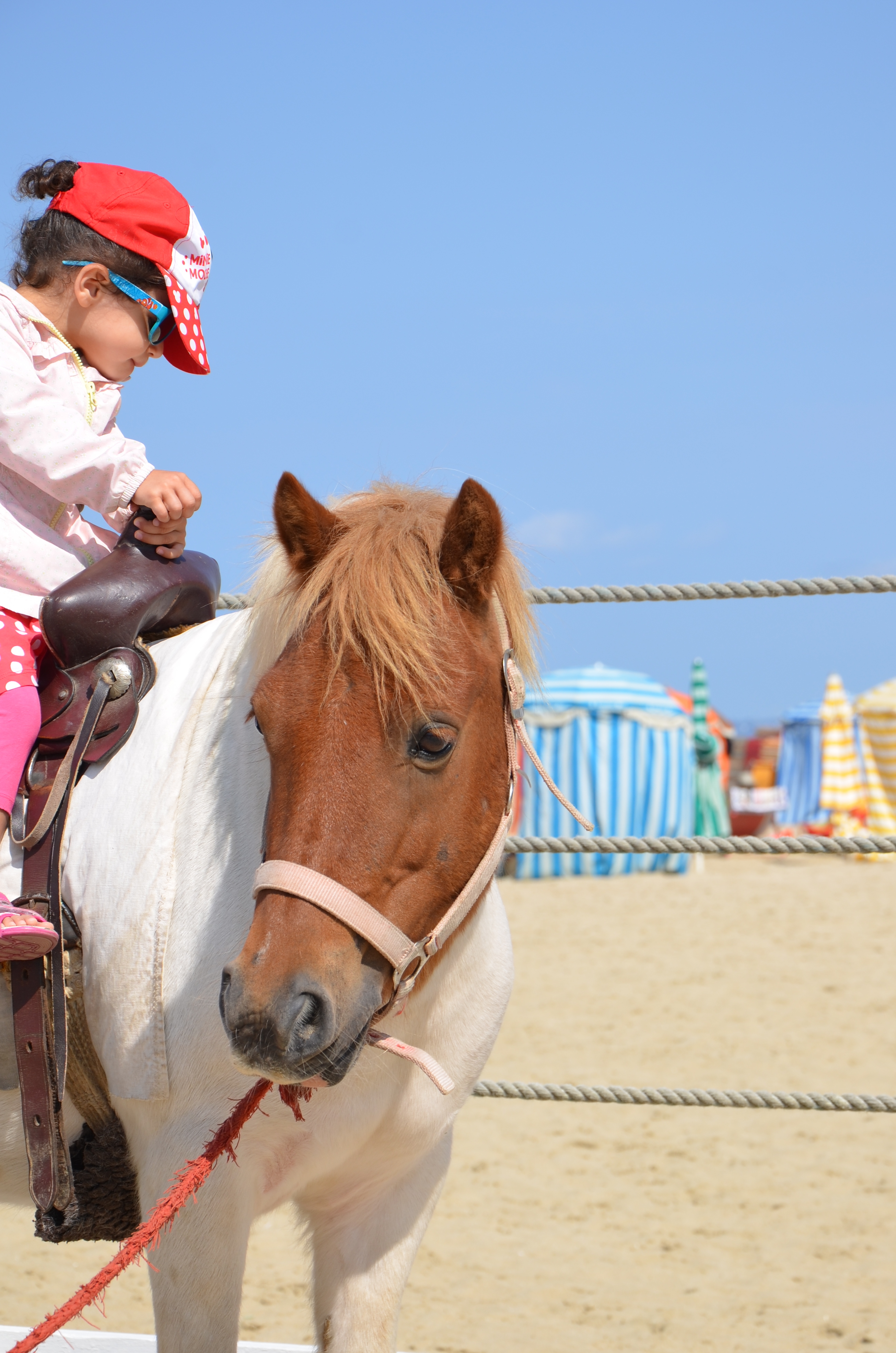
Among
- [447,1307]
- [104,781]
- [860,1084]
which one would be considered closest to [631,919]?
[860,1084]

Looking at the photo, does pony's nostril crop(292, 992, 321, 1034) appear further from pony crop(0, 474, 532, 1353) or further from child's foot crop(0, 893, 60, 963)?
child's foot crop(0, 893, 60, 963)

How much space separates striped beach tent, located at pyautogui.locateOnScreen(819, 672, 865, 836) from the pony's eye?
13.9 metres

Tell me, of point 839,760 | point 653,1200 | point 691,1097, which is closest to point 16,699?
point 691,1097

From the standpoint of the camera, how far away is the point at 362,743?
1.35 metres

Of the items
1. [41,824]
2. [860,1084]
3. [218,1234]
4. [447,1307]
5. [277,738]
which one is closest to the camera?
[277,738]

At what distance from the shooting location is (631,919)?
34.9 feet

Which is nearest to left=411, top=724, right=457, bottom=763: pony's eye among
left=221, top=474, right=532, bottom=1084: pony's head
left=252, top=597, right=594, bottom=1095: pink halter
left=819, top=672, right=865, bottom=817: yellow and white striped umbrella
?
left=221, top=474, right=532, bottom=1084: pony's head

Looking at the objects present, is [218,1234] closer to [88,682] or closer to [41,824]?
[41,824]

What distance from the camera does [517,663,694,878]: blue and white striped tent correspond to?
14.2m

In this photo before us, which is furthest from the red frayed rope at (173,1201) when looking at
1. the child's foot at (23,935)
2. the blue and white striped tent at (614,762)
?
the blue and white striped tent at (614,762)

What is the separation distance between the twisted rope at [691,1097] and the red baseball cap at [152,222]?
1.55m

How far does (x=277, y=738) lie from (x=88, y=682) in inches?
18.6

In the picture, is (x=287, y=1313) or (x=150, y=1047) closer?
(x=150, y=1047)

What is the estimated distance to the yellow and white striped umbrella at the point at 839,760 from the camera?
1468cm
